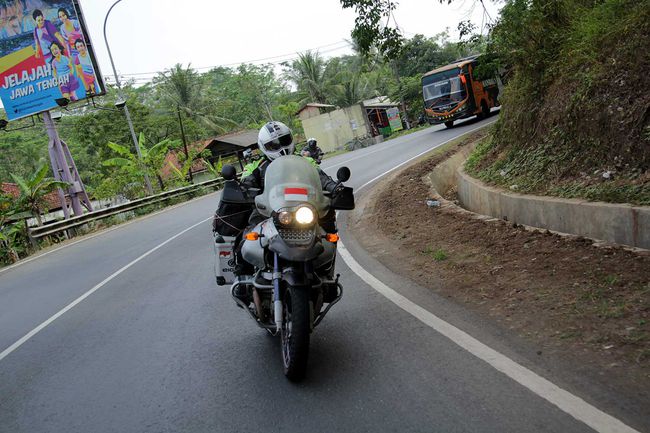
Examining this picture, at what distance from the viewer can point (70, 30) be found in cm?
2319

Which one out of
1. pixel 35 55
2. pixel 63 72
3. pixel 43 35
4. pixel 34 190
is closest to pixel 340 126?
pixel 63 72

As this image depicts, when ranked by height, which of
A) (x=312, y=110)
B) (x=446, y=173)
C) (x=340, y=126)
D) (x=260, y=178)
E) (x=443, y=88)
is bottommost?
(x=446, y=173)

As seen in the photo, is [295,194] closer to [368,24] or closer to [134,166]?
[368,24]

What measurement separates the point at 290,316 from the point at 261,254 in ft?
1.71

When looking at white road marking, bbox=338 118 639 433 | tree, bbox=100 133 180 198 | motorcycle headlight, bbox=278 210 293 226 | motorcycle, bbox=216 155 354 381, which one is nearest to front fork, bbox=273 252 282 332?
motorcycle, bbox=216 155 354 381

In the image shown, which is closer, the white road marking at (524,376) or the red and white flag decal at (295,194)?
the white road marking at (524,376)

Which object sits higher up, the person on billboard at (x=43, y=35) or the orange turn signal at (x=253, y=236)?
the person on billboard at (x=43, y=35)

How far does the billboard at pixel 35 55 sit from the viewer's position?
22281 millimetres

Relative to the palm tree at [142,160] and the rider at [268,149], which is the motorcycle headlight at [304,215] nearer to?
the rider at [268,149]

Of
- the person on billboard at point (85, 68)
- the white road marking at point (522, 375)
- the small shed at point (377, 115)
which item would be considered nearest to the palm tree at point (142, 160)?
the person on billboard at point (85, 68)

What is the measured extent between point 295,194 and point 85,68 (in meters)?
22.5

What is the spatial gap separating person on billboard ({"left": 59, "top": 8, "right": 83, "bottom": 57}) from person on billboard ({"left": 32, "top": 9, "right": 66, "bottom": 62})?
43 centimetres

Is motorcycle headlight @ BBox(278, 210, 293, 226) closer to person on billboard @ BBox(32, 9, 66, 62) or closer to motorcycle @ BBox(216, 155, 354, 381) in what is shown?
motorcycle @ BBox(216, 155, 354, 381)

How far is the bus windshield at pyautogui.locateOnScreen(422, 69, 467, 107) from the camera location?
30781mm
